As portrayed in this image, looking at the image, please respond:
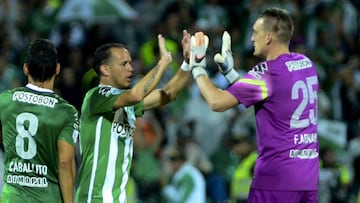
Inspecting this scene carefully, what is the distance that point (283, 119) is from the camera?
30.2ft

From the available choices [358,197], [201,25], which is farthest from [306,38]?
[358,197]

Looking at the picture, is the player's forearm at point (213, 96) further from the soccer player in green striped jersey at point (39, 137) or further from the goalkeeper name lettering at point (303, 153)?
the soccer player in green striped jersey at point (39, 137)

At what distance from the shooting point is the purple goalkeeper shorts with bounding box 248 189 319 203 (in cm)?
927

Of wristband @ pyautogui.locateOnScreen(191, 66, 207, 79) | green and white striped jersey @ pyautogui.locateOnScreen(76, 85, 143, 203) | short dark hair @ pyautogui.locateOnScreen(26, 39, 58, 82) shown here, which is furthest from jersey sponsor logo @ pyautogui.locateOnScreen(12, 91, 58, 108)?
wristband @ pyautogui.locateOnScreen(191, 66, 207, 79)

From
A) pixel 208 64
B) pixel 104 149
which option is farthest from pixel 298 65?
pixel 208 64

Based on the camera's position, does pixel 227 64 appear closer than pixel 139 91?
No

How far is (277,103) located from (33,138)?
6.38ft

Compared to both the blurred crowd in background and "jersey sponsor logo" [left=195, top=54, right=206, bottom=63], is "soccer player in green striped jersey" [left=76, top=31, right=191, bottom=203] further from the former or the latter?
the blurred crowd in background

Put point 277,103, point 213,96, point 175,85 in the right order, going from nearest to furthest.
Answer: point 213,96 → point 277,103 → point 175,85

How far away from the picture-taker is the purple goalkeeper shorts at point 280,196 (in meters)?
9.27

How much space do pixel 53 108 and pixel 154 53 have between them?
825 centimetres

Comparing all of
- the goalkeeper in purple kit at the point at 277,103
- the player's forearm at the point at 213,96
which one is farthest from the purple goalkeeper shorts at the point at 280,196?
the player's forearm at the point at 213,96

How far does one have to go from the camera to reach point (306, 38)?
19516mm

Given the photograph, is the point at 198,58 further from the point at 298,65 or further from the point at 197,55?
the point at 298,65
